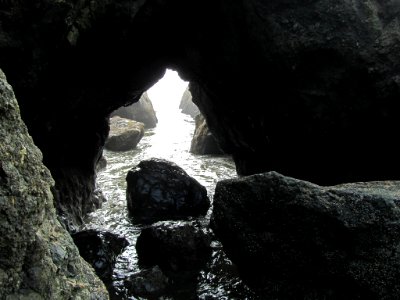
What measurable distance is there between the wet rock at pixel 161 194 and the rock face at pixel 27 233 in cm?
743

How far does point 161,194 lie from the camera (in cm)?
1079

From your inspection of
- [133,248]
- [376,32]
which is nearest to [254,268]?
[133,248]

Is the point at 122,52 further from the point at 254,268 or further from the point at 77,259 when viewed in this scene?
the point at 77,259

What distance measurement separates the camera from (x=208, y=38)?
934cm

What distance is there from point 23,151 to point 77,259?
3.60ft

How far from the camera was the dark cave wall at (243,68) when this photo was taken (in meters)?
7.19

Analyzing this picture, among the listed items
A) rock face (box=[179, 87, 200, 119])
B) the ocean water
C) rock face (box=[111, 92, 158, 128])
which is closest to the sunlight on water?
the ocean water

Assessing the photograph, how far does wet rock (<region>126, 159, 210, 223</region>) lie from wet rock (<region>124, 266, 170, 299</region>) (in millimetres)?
3432

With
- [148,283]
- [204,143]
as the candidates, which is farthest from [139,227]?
[204,143]

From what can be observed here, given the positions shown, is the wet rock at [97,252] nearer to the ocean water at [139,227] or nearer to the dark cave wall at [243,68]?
the ocean water at [139,227]

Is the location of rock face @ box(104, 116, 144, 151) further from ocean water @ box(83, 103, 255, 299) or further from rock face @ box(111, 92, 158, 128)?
rock face @ box(111, 92, 158, 128)

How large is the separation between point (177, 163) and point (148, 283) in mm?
12269

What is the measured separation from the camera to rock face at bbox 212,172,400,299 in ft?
16.2

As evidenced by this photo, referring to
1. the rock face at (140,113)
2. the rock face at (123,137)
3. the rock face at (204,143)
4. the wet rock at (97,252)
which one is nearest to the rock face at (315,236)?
the wet rock at (97,252)
